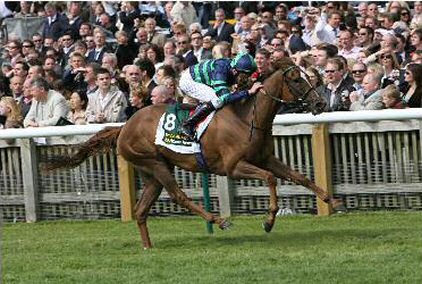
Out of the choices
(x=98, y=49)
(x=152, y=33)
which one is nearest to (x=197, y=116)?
(x=98, y=49)

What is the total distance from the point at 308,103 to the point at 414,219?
1.63m

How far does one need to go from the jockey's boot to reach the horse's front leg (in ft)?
2.17

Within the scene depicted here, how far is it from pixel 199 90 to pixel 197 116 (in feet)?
0.78

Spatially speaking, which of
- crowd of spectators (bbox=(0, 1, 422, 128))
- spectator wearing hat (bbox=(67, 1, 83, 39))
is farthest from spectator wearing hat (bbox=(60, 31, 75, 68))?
spectator wearing hat (bbox=(67, 1, 83, 39))

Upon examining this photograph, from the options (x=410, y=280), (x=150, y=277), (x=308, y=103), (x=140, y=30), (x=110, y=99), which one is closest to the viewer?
(x=410, y=280)

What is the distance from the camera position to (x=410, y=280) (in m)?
8.77

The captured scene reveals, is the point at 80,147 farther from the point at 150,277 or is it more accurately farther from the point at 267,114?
the point at 150,277

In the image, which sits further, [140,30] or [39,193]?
[140,30]

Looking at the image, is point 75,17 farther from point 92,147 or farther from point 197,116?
point 197,116

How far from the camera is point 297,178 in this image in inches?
449

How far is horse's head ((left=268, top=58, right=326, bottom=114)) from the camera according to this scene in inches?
450

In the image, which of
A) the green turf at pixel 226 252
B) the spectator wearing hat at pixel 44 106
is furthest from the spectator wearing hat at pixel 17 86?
the green turf at pixel 226 252

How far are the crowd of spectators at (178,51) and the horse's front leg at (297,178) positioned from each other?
0.72 m

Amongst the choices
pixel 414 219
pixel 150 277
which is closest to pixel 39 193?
pixel 414 219
